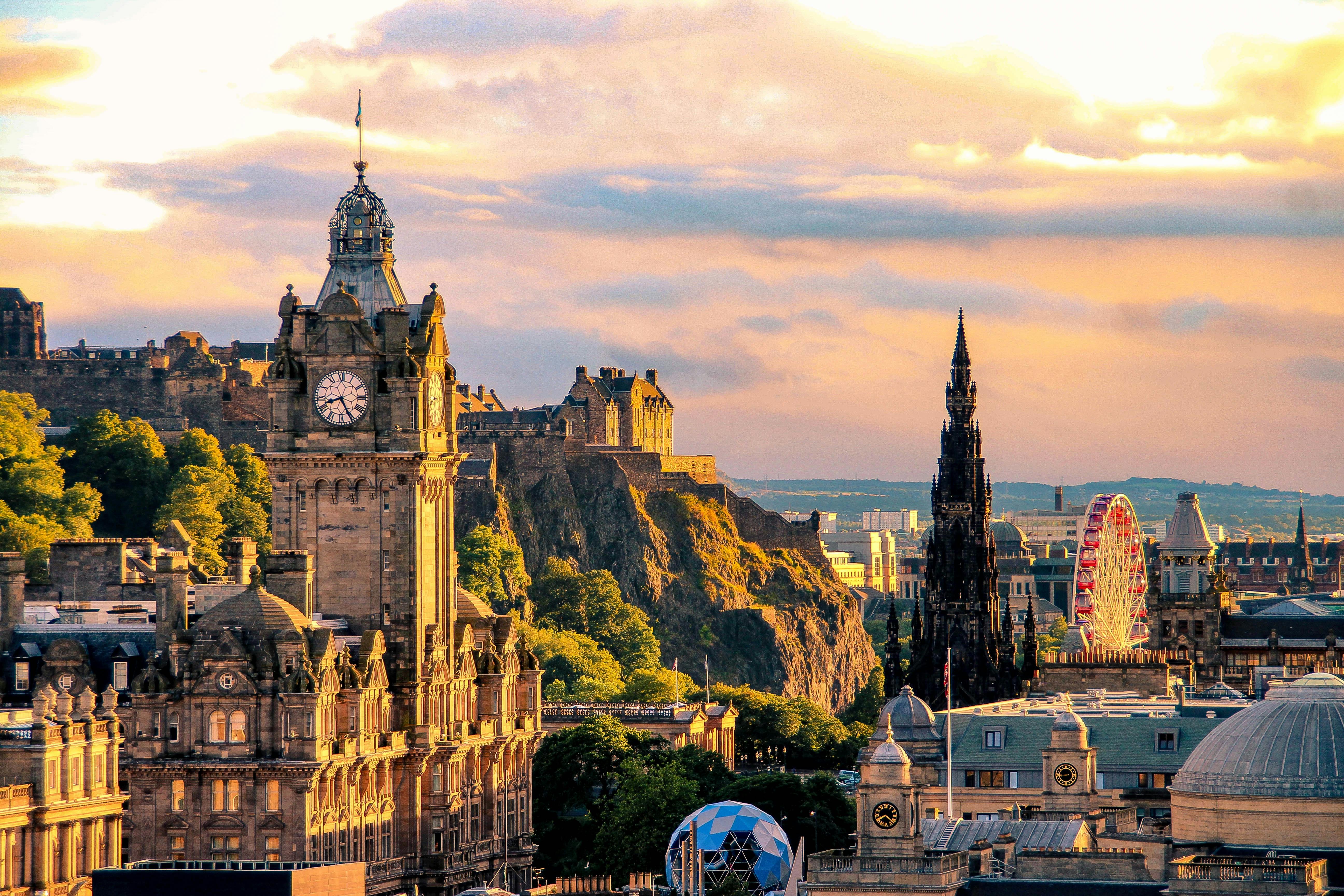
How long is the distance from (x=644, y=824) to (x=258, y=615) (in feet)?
88.2

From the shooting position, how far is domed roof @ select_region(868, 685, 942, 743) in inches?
4683

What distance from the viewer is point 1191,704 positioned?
5221 inches

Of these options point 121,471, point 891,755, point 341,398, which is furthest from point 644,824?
point 121,471

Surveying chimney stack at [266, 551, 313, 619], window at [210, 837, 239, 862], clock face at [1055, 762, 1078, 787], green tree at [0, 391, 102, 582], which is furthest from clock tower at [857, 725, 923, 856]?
green tree at [0, 391, 102, 582]

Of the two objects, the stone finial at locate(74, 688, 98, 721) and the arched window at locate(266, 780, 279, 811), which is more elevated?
the stone finial at locate(74, 688, 98, 721)

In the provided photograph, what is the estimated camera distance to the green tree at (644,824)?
11700 cm

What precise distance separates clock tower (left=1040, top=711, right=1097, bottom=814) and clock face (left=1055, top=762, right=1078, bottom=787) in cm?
1

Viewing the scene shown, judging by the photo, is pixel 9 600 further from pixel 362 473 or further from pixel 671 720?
pixel 671 720

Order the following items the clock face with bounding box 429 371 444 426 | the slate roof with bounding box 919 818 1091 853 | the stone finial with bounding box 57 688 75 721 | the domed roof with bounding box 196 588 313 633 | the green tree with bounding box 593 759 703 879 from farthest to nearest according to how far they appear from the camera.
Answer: the green tree with bounding box 593 759 703 879 < the clock face with bounding box 429 371 444 426 < the stone finial with bounding box 57 688 75 721 < the domed roof with bounding box 196 588 313 633 < the slate roof with bounding box 919 818 1091 853

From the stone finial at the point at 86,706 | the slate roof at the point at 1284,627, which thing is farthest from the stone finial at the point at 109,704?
the slate roof at the point at 1284,627

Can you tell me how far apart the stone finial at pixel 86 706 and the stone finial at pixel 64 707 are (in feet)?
1.40

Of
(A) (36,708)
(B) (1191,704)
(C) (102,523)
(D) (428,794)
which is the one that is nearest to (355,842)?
(D) (428,794)

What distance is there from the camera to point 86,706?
102562 millimetres

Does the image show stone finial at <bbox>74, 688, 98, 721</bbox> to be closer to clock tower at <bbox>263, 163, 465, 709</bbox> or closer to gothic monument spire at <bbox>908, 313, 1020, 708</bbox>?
clock tower at <bbox>263, 163, 465, 709</bbox>
